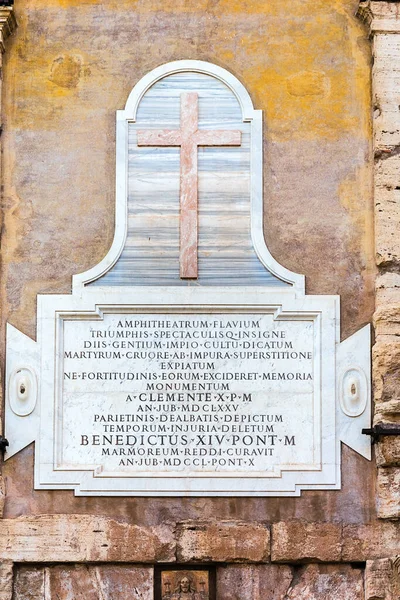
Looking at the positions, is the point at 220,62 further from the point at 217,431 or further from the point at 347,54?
the point at 217,431

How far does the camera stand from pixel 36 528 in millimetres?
8875

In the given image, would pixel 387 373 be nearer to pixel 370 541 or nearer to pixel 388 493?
pixel 388 493

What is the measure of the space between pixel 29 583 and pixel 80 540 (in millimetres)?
438

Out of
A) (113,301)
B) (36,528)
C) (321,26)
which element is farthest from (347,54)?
(36,528)

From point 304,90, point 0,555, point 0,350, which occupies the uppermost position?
point 304,90

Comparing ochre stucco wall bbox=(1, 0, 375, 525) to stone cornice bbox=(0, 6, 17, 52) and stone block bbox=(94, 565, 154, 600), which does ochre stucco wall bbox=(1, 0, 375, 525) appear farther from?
stone block bbox=(94, 565, 154, 600)

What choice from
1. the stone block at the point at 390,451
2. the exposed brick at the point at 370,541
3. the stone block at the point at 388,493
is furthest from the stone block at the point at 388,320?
the exposed brick at the point at 370,541

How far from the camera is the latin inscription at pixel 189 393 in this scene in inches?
354

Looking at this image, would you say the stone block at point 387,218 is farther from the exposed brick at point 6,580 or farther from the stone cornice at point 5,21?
the exposed brick at point 6,580

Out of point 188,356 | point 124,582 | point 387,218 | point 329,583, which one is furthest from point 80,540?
point 387,218

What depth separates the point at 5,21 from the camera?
30.9 feet

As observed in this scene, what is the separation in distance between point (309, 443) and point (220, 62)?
272 centimetres

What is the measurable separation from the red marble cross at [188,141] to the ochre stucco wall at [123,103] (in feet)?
0.91

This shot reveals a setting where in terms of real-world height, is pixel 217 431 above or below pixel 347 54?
below
